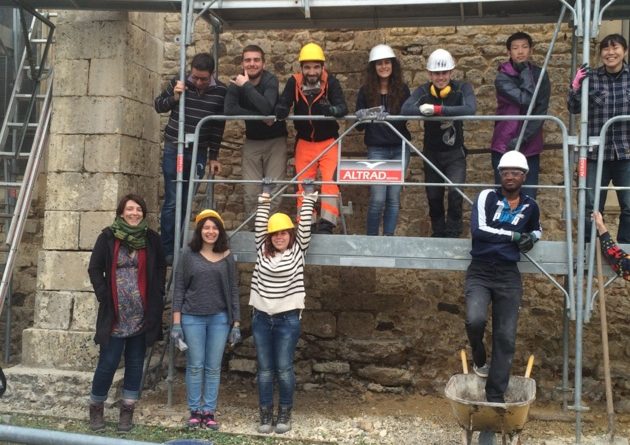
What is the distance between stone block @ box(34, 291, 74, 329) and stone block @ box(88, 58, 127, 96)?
1864 mm

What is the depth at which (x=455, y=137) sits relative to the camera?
543 cm

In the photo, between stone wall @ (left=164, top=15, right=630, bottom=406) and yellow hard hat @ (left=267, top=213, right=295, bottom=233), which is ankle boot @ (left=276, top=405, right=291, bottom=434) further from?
stone wall @ (left=164, top=15, right=630, bottom=406)

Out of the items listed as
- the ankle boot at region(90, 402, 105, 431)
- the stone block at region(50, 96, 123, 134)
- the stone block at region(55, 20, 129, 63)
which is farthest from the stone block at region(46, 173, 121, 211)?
the ankle boot at region(90, 402, 105, 431)

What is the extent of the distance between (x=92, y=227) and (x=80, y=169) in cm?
55

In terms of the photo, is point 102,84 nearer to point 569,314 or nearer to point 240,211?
point 240,211

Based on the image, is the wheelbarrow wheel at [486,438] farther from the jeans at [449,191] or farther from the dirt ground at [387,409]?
the jeans at [449,191]

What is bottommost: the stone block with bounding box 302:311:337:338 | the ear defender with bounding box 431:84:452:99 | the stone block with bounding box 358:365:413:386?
the stone block with bounding box 358:365:413:386

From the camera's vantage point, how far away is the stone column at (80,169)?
19.8ft

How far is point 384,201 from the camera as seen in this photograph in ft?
17.8

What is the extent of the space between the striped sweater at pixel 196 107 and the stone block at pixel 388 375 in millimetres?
2702

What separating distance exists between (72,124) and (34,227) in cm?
180

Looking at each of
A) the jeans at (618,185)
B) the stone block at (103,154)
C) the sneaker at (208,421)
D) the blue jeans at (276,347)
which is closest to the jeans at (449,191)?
the jeans at (618,185)

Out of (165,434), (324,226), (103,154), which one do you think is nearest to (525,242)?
(324,226)

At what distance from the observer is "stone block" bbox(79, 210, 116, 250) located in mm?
6070
